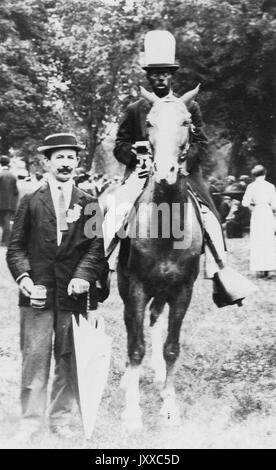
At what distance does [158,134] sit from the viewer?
19.8ft

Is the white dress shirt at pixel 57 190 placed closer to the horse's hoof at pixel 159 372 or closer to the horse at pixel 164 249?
the horse at pixel 164 249

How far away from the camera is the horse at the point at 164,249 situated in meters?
6.13

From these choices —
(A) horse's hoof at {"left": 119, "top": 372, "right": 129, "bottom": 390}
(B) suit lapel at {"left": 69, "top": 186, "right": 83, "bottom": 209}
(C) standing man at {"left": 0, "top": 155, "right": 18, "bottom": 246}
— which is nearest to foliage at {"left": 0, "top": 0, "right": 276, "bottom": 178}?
(C) standing man at {"left": 0, "top": 155, "right": 18, "bottom": 246}

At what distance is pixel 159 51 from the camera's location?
722 centimetres

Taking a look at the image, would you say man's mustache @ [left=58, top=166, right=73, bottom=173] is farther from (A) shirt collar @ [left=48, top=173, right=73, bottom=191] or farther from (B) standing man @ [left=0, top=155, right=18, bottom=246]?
(B) standing man @ [left=0, top=155, right=18, bottom=246]

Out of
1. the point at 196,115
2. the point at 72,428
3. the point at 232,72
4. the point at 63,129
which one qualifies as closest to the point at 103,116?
the point at 63,129

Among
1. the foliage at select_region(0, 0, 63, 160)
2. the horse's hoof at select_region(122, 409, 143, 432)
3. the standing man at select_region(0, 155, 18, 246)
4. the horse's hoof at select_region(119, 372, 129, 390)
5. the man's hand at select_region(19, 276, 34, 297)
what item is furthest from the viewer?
the foliage at select_region(0, 0, 63, 160)

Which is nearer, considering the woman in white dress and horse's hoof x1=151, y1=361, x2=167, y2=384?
horse's hoof x1=151, y1=361, x2=167, y2=384

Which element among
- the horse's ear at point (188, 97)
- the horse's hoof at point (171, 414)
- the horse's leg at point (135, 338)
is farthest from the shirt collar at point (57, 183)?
the horse's hoof at point (171, 414)

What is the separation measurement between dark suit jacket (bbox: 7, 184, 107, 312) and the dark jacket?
69.5 inches

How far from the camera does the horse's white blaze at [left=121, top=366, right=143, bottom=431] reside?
6109 mm

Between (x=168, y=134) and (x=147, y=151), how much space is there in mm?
1185

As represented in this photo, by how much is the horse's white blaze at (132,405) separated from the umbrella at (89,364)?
529 mm
